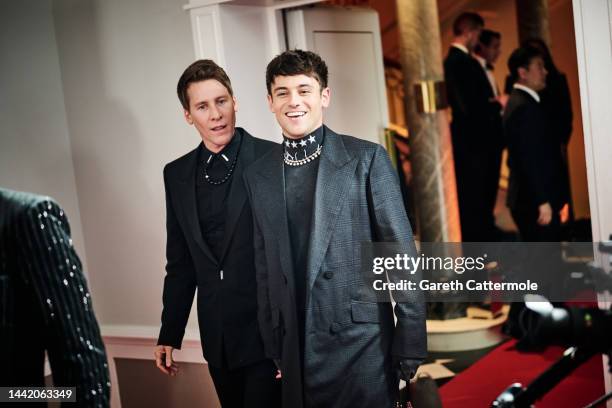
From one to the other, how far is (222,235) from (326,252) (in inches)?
18.1

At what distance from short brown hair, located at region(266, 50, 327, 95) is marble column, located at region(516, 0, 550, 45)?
17.0 feet

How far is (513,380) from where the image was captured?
13.5 ft

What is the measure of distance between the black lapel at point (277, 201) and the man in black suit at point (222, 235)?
141 millimetres

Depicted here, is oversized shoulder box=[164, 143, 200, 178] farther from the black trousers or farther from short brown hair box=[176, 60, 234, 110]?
the black trousers

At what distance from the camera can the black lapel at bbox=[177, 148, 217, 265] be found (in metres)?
2.82

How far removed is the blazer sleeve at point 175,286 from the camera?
298 centimetres

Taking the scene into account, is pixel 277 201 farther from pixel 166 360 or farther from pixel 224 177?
pixel 166 360

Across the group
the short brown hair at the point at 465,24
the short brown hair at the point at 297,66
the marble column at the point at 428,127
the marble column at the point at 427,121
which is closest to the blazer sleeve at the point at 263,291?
the short brown hair at the point at 297,66

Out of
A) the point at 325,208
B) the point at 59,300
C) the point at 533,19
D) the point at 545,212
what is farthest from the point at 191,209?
the point at 533,19

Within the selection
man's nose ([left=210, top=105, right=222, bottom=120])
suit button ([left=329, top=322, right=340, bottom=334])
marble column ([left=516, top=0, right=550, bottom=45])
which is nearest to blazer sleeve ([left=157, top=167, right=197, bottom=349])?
man's nose ([left=210, top=105, right=222, bottom=120])

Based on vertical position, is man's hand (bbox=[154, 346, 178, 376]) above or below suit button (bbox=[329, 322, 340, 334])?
below

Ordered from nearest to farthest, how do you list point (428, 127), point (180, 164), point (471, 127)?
point (180, 164) < point (428, 127) < point (471, 127)

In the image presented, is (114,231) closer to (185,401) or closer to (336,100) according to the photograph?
(185,401)

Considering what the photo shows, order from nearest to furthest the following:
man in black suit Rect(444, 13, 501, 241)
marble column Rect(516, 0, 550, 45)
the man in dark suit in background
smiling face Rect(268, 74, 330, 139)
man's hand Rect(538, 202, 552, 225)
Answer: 1. smiling face Rect(268, 74, 330, 139)
2. man's hand Rect(538, 202, 552, 225)
3. man in black suit Rect(444, 13, 501, 241)
4. the man in dark suit in background
5. marble column Rect(516, 0, 550, 45)
